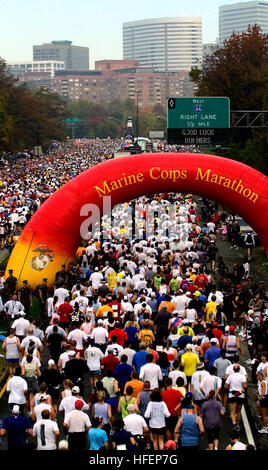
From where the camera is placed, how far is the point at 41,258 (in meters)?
23.0

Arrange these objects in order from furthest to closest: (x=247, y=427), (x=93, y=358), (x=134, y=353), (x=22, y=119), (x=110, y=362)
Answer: (x=22, y=119) < (x=93, y=358) < (x=134, y=353) < (x=110, y=362) < (x=247, y=427)

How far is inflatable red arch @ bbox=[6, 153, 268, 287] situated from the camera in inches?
905

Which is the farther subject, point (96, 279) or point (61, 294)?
point (96, 279)

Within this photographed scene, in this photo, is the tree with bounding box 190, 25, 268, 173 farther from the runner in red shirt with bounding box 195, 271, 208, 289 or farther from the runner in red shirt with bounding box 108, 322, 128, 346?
the runner in red shirt with bounding box 108, 322, 128, 346

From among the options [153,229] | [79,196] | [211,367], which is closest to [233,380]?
[211,367]

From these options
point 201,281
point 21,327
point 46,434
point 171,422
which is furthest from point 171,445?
point 201,281

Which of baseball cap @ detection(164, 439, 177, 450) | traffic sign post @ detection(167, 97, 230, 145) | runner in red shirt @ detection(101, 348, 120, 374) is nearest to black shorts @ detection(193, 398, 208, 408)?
runner in red shirt @ detection(101, 348, 120, 374)

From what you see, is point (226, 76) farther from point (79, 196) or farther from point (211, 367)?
point (211, 367)

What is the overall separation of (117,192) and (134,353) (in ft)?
30.7

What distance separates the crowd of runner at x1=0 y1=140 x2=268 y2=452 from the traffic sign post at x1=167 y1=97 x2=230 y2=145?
18.5 feet

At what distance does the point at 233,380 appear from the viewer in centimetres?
1341

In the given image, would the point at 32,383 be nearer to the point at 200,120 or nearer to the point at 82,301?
the point at 82,301

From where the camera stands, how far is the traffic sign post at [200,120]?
30906mm

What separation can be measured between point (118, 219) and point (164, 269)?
10697 mm
